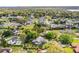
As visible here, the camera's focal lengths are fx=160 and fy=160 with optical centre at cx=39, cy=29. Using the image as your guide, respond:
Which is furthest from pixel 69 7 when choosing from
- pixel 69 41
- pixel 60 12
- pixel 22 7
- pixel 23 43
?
pixel 23 43

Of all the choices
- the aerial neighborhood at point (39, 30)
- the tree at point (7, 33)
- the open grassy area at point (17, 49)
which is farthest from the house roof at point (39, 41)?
the tree at point (7, 33)

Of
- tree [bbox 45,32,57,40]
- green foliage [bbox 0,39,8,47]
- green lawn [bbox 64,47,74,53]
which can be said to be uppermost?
tree [bbox 45,32,57,40]

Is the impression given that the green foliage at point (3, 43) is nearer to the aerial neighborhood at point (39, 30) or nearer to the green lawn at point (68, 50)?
the aerial neighborhood at point (39, 30)

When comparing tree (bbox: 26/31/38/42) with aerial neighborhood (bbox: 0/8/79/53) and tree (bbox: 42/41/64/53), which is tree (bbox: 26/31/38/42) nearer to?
aerial neighborhood (bbox: 0/8/79/53)

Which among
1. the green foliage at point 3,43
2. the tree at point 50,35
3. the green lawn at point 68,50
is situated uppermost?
the tree at point 50,35

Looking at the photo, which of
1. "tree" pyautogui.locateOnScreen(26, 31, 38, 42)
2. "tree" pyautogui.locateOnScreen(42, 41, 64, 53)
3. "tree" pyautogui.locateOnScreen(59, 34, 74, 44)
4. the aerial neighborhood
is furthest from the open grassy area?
"tree" pyautogui.locateOnScreen(59, 34, 74, 44)

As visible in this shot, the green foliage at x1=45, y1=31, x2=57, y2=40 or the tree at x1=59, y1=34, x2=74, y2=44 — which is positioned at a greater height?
the green foliage at x1=45, y1=31, x2=57, y2=40

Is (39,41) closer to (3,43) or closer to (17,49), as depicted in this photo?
(17,49)

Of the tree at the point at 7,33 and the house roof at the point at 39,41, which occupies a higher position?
the tree at the point at 7,33
